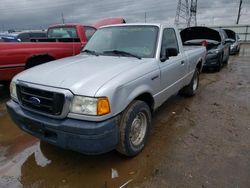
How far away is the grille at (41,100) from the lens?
103 inches

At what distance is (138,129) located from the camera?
3406mm

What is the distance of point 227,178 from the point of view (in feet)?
9.36

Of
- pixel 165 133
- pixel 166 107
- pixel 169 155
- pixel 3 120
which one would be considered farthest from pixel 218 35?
pixel 3 120

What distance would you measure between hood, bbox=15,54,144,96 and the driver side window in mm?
663

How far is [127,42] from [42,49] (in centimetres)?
307

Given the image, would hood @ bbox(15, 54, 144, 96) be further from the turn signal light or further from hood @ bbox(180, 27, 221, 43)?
hood @ bbox(180, 27, 221, 43)

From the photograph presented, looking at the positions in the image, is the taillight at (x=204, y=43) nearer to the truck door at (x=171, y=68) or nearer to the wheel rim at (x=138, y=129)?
the truck door at (x=171, y=68)

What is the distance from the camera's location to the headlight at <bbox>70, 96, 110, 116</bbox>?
2.52m

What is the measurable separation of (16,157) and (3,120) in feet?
5.46

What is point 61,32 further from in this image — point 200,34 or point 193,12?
point 193,12

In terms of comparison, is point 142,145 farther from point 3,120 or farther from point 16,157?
point 3,120

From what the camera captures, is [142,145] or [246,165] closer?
[246,165]

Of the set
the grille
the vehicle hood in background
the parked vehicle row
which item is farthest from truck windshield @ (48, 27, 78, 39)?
the parked vehicle row

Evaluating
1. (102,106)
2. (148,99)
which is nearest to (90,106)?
(102,106)
